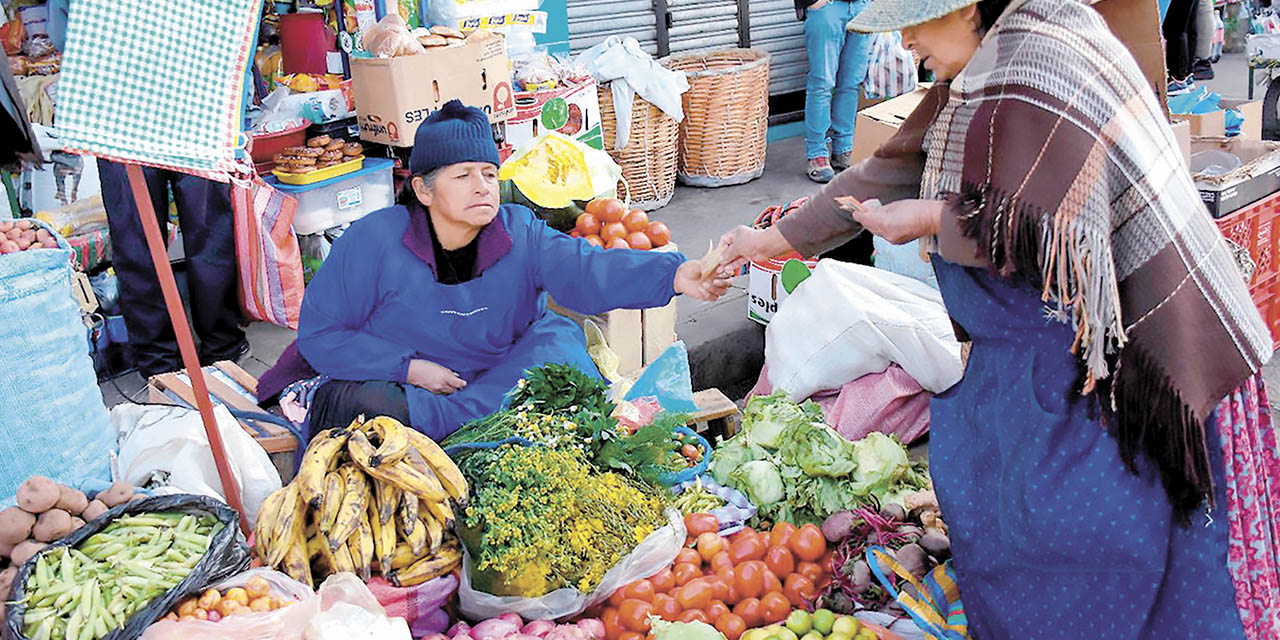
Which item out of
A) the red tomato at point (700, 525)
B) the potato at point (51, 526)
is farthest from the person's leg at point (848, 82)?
the potato at point (51, 526)

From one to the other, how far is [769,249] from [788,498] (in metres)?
0.98

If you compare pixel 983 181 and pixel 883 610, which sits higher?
pixel 983 181

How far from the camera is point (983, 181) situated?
199cm

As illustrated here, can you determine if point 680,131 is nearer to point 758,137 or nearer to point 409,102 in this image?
point 758,137

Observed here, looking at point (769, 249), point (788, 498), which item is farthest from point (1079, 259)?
point (788, 498)

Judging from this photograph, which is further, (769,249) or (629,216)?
(629,216)

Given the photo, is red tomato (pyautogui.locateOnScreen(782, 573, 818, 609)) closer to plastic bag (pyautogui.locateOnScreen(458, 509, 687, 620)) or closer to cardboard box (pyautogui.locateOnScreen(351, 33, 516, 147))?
plastic bag (pyautogui.locateOnScreen(458, 509, 687, 620))

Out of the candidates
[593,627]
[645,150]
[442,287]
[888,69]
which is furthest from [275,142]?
[888,69]

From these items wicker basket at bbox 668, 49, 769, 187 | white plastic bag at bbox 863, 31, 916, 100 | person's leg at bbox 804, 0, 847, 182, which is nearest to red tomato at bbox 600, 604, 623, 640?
wicker basket at bbox 668, 49, 769, 187

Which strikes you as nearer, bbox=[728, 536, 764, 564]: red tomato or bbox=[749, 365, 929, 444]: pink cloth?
bbox=[728, 536, 764, 564]: red tomato

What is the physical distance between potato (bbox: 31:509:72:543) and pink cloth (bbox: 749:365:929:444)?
2442mm

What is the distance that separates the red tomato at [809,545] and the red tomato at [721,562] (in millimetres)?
205

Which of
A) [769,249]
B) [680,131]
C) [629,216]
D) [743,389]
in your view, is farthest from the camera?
[680,131]

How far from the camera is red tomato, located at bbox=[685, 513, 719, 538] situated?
3.10m
